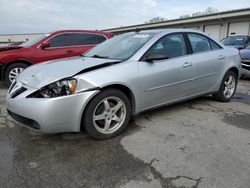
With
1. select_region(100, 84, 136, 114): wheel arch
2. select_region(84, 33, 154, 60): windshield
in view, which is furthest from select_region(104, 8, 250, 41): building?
select_region(100, 84, 136, 114): wheel arch

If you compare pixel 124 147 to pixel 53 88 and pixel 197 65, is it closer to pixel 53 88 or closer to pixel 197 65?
pixel 53 88

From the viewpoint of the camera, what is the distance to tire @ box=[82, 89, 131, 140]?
3131 mm

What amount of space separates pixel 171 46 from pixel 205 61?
0.81 m

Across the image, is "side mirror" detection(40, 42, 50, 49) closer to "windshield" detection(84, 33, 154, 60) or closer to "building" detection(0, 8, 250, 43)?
"windshield" detection(84, 33, 154, 60)

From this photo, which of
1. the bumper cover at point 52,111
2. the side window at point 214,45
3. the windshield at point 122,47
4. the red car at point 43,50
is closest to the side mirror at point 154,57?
the windshield at point 122,47

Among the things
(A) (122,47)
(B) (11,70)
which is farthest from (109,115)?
(B) (11,70)

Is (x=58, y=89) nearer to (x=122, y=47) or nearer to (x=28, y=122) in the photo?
(x=28, y=122)

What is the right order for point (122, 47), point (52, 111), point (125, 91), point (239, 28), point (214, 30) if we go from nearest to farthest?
point (52, 111)
point (125, 91)
point (122, 47)
point (239, 28)
point (214, 30)

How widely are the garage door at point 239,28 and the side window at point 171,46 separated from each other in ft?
51.5

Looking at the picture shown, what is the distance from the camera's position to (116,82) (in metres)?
3.27

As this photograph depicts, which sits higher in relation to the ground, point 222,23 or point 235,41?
point 222,23

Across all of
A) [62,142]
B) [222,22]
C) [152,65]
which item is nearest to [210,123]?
[152,65]

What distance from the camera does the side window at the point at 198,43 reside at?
4.46m

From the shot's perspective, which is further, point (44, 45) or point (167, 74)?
point (44, 45)
